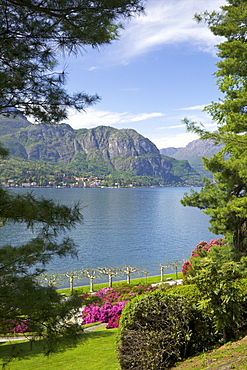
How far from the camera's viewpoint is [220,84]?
1583cm

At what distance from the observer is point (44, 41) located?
5016mm

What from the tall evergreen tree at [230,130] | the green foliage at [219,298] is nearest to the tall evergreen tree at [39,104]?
the green foliage at [219,298]

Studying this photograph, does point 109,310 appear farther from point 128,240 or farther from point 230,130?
point 128,240

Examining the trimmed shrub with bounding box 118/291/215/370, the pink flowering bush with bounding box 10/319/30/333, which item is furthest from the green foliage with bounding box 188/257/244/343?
the pink flowering bush with bounding box 10/319/30/333

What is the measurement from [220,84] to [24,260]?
47.8ft

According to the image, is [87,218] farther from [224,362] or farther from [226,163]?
[224,362]

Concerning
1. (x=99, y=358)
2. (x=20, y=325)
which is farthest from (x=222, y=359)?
(x=99, y=358)

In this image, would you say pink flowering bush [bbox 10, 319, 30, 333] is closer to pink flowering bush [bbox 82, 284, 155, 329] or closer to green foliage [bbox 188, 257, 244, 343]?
green foliage [bbox 188, 257, 244, 343]

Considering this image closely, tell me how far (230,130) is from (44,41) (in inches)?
423

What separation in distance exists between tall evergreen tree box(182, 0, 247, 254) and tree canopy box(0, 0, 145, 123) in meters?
8.43

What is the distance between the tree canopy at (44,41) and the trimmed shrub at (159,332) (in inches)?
174

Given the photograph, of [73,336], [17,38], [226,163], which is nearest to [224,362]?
[73,336]

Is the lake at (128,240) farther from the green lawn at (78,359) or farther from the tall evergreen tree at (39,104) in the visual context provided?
the tall evergreen tree at (39,104)

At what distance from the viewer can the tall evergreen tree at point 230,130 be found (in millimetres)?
12852
